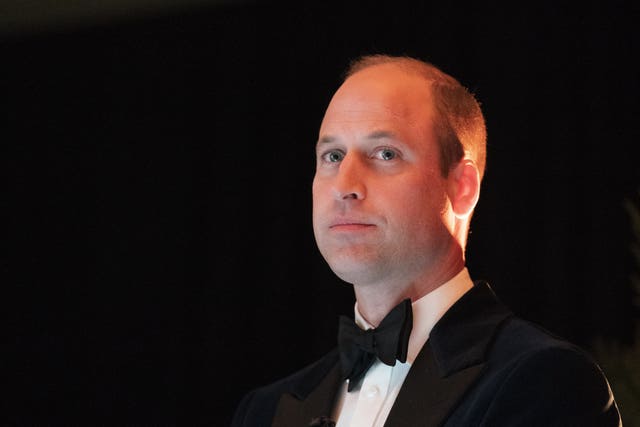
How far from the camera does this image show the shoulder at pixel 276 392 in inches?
96.7

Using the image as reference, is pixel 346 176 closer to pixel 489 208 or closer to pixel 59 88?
pixel 489 208

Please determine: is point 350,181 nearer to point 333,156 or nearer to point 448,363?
point 333,156

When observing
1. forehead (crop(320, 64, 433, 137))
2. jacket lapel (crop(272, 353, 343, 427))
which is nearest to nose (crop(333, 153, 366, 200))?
forehead (crop(320, 64, 433, 137))

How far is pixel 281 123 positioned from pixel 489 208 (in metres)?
1.08

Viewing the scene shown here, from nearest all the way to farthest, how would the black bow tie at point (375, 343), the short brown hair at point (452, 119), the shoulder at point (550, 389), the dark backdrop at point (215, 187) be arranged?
the shoulder at point (550, 389)
the black bow tie at point (375, 343)
the short brown hair at point (452, 119)
the dark backdrop at point (215, 187)

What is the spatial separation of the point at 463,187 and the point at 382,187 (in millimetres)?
253

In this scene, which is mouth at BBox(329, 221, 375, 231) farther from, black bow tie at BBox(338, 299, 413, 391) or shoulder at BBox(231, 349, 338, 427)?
shoulder at BBox(231, 349, 338, 427)

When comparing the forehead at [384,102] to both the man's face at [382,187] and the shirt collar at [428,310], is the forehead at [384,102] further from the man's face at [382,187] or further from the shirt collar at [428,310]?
the shirt collar at [428,310]

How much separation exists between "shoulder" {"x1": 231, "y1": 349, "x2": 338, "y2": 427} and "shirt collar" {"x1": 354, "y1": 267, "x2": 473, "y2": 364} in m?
0.31

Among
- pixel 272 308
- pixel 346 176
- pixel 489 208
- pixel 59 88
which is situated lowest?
pixel 272 308

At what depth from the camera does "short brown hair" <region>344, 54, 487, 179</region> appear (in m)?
2.31

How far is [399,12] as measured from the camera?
4.02 meters

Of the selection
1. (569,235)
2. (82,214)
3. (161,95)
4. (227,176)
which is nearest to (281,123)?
(227,176)

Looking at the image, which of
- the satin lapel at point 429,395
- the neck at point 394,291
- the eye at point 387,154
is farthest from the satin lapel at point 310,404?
the eye at point 387,154
